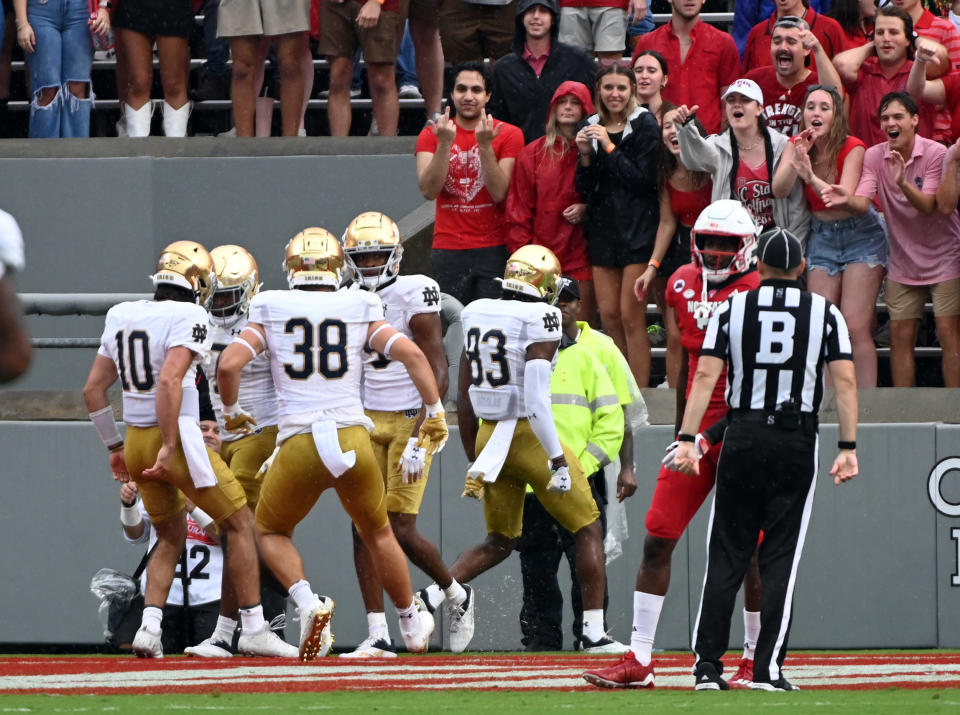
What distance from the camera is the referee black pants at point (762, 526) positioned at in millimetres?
6730

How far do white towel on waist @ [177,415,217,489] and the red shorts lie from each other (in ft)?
8.12

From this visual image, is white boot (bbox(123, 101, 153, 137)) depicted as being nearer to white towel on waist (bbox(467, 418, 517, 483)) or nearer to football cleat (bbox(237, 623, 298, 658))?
white towel on waist (bbox(467, 418, 517, 483))

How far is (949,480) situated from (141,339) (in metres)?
4.92

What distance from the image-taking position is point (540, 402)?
876 centimetres

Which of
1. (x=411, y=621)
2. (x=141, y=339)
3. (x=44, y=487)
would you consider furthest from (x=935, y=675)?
(x=44, y=487)

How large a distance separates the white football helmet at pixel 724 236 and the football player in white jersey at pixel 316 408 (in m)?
1.45

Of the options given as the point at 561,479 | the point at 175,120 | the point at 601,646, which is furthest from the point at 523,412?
the point at 175,120

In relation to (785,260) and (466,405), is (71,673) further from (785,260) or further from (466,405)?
(785,260)

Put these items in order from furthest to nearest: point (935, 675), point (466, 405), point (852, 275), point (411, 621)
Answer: point (852, 275), point (466, 405), point (411, 621), point (935, 675)

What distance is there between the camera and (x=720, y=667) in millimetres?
6793

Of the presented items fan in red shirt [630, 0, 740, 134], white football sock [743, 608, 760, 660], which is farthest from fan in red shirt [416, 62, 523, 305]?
white football sock [743, 608, 760, 660]

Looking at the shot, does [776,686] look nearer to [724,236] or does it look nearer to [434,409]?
[724,236]

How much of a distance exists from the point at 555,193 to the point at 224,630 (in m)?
3.42

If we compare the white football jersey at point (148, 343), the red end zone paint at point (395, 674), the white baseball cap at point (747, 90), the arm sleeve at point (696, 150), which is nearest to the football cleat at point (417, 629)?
the red end zone paint at point (395, 674)
